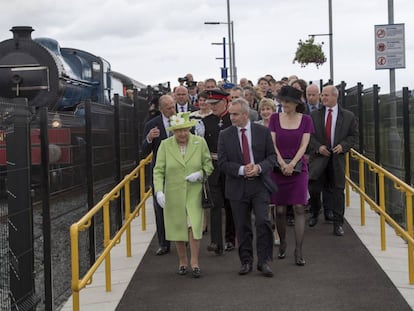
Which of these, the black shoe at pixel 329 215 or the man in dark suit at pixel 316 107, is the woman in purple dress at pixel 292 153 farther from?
the black shoe at pixel 329 215

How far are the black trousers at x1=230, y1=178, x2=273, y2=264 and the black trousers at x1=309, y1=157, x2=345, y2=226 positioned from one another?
87.6 inches

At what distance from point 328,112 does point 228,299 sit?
3.84 metres

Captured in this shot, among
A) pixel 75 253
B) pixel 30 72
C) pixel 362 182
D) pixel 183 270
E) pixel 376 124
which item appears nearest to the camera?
pixel 75 253

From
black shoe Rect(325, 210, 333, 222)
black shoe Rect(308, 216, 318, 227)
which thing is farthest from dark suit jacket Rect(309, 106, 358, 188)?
black shoe Rect(325, 210, 333, 222)

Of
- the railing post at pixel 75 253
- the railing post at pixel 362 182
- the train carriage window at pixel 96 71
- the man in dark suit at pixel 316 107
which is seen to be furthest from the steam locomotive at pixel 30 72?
the railing post at pixel 75 253

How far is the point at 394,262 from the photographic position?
781 cm

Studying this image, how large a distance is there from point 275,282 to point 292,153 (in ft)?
4.89

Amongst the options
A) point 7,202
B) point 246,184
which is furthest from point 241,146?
point 7,202

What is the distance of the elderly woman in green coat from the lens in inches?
287

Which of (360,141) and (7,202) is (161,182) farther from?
(360,141)

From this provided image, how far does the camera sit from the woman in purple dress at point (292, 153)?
25.0ft

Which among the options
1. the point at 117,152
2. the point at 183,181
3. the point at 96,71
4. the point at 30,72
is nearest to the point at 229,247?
the point at 183,181

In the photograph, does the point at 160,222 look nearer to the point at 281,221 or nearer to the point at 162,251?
the point at 162,251

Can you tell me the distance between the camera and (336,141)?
9.45 m
